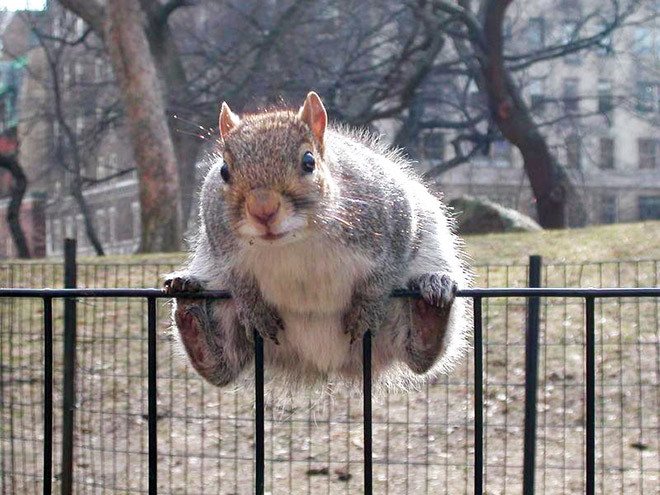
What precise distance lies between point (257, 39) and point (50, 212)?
29.9ft

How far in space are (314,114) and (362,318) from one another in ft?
1.65

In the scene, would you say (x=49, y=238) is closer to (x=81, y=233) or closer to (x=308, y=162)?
(x=81, y=233)

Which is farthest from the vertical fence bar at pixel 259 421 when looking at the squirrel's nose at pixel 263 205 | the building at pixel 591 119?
the building at pixel 591 119

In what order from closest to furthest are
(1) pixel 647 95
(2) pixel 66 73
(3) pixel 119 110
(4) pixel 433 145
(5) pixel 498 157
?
(3) pixel 119 110 < (2) pixel 66 73 < (1) pixel 647 95 < (4) pixel 433 145 < (5) pixel 498 157

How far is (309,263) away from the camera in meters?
2.20

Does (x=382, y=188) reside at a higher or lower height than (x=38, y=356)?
higher

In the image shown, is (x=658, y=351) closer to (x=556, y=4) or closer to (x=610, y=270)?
(x=610, y=270)

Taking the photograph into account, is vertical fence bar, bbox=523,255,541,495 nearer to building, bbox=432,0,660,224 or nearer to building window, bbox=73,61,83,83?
building, bbox=432,0,660,224

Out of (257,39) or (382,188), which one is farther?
Answer: (257,39)

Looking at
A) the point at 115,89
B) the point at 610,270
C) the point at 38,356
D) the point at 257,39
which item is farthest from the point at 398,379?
the point at 115,89

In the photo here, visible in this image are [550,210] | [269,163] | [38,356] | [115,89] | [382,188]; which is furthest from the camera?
[115,89]

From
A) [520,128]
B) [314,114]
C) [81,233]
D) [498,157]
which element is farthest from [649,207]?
[314,114]

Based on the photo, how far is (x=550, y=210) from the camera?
570 inches

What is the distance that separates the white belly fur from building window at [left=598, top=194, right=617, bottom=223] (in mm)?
25720
